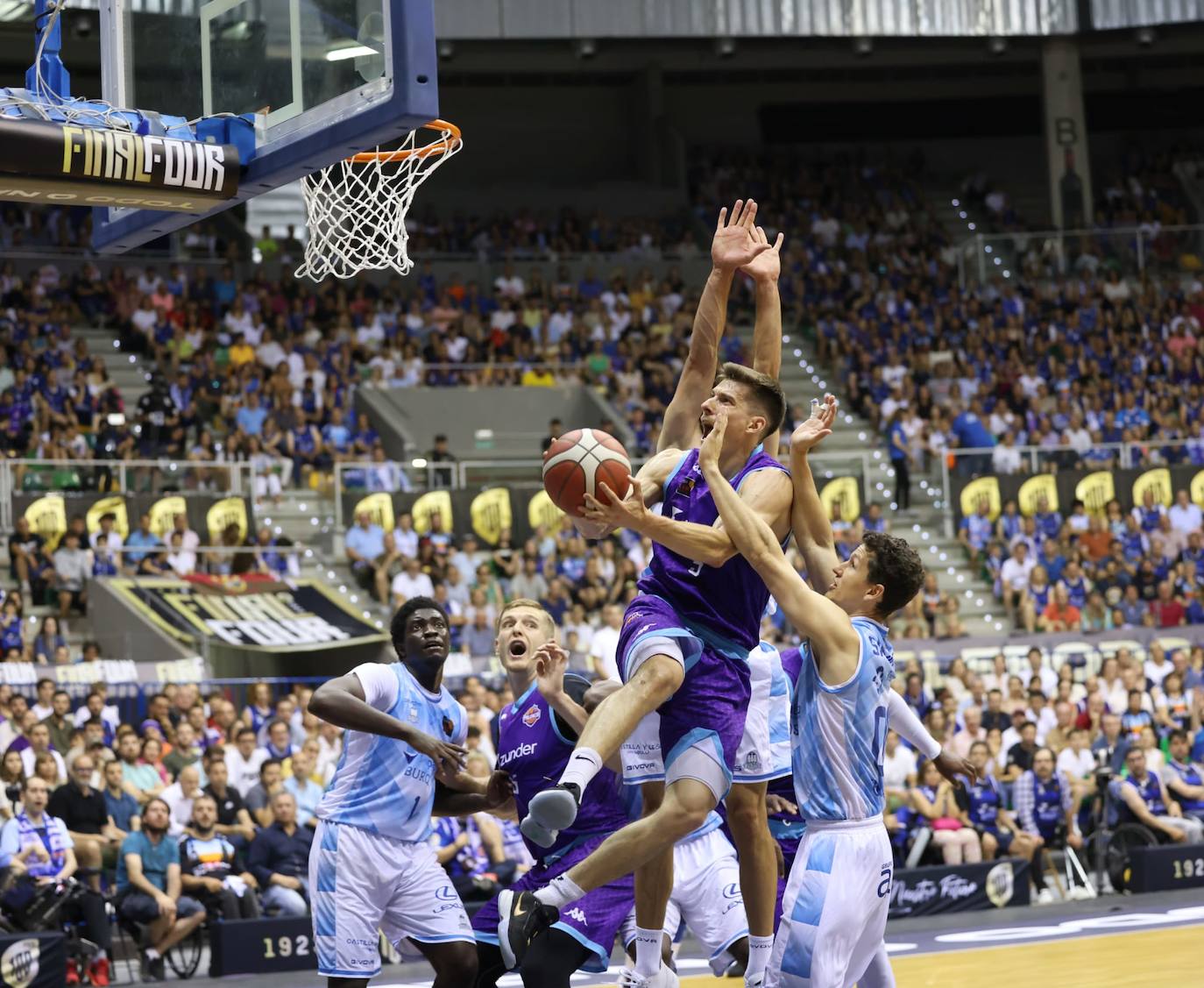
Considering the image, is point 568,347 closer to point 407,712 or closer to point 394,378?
point 394,378

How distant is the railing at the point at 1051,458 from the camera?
22547 mm

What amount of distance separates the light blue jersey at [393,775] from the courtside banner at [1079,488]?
1526cm

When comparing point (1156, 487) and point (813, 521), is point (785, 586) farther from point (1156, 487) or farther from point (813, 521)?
point (1156, 487)

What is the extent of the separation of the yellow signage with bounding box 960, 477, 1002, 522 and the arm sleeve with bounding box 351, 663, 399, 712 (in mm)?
15501

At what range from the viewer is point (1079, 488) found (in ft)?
72.6

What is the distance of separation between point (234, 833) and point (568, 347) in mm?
13949

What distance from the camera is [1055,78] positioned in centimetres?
2995

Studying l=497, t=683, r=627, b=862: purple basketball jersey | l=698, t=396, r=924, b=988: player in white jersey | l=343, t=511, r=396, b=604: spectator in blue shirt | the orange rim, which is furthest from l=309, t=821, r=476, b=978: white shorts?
l=343, t=511, r=396, b=604: spectator in blue shirt

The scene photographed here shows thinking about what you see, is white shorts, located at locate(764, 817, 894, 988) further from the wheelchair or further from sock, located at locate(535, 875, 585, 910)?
the wheelchair

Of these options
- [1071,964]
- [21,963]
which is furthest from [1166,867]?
[21,963]

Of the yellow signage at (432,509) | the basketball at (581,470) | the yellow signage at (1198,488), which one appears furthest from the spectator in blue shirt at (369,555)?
the basketball at (581,470)

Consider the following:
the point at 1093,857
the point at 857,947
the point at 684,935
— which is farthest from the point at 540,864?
the point at 1093,857

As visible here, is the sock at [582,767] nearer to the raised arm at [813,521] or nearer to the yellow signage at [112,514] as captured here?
the raised arm at [813,521]

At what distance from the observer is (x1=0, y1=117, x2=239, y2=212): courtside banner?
7.41m
